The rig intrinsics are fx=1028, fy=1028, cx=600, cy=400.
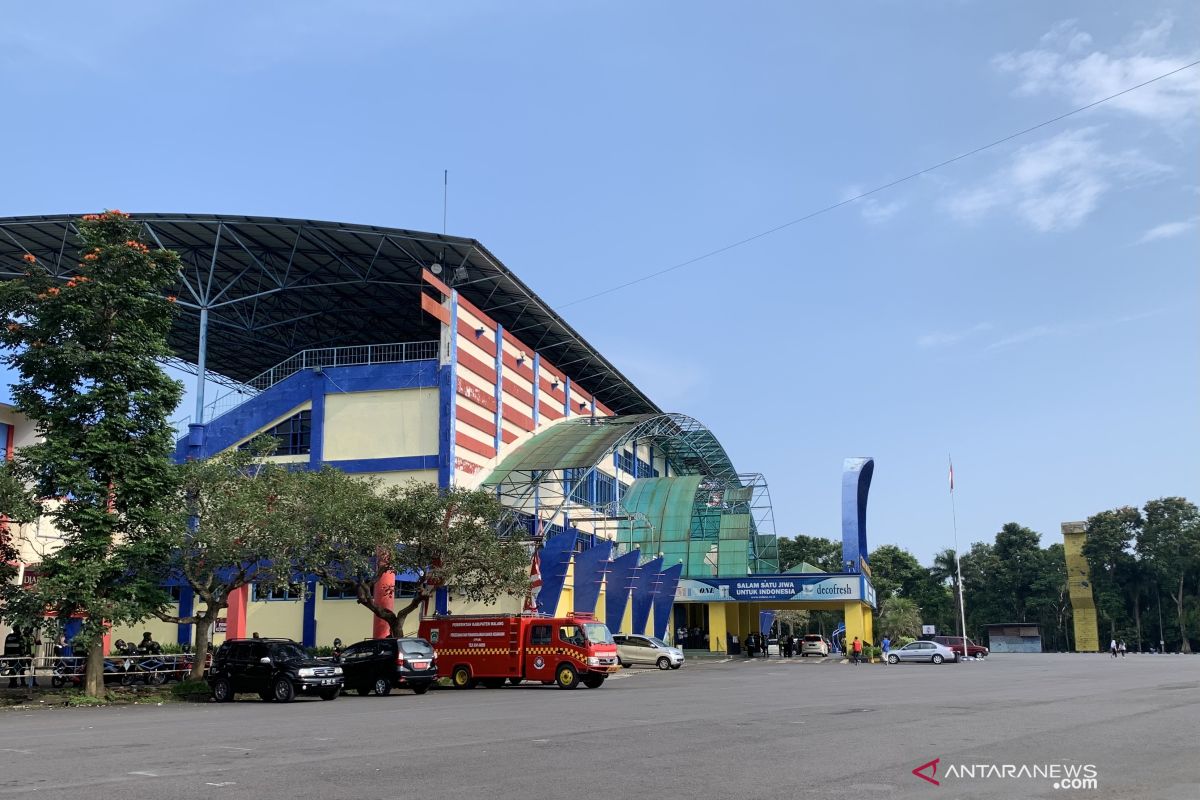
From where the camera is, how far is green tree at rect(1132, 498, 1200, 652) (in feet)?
286

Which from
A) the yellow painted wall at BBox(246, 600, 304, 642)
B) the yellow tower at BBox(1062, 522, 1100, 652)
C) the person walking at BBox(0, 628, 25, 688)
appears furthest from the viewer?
the yellow tower at BBox(1062, 522, 1100, 652)

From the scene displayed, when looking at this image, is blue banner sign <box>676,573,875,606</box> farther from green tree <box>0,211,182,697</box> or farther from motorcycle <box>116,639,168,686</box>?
green tree <box>0,211,182,697</box>

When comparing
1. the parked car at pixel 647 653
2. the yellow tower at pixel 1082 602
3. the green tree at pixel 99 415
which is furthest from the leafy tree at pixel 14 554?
the yellow tower at pixel 1082 602

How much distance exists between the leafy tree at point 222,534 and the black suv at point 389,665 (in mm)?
3167

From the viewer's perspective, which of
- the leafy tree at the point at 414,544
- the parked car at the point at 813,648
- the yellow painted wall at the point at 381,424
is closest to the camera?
the leafy tree at the point at 414,544

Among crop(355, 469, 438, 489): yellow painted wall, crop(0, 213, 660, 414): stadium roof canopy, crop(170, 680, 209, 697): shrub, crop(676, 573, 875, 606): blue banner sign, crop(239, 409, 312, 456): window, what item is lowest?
crop(170, 680, 209, 697): shrub

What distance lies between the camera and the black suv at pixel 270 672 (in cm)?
2398

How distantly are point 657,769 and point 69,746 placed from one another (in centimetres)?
833

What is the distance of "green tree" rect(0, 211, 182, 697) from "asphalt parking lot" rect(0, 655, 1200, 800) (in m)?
3.63

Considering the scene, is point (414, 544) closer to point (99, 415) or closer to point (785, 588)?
point (99, 415)

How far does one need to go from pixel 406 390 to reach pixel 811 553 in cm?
7128

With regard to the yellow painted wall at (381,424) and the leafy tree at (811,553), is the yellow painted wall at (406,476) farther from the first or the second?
the leafy tree at (811,553)

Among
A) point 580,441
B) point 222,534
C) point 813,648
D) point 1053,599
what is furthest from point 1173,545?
point 222,534

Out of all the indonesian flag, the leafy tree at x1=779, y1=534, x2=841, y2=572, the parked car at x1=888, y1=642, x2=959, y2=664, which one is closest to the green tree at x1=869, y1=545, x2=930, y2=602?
the leafy tree at x1=779, y1=534, x2=841, y2=572
